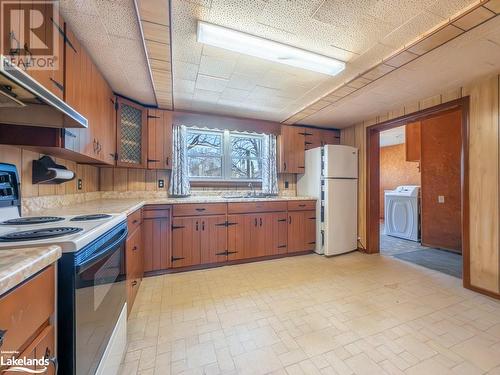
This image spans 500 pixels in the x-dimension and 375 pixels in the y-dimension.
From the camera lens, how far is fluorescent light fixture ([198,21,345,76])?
1.57 meters

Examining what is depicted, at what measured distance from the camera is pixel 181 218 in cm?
274

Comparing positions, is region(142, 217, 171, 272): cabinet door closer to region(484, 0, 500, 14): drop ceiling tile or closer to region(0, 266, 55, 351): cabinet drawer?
region(0, 266, 55, 351): cabinet drawer

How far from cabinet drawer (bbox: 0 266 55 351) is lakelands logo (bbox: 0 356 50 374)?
0.03m

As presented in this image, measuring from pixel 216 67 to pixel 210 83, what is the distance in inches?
13.3

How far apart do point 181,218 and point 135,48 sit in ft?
5.91

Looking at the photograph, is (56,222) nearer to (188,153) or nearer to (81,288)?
(81,288)

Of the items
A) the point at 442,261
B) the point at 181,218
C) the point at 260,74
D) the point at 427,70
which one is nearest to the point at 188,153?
the point at 181,218

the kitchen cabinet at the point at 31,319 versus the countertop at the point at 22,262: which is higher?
the countertop at the point at 22,262

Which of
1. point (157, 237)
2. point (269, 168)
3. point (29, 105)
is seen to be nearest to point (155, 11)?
point (29, 105)

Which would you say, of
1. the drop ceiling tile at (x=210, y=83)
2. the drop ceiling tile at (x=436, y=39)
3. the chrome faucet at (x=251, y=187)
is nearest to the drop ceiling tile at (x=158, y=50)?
the drop ceiling tile at (x=210, y=83)

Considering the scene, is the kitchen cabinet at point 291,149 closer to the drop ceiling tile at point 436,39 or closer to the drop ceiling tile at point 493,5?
the drop ceiling tile at point 436,39

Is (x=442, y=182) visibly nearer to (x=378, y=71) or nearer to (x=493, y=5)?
(x=378, y=71)

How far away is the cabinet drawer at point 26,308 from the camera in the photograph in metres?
0.52

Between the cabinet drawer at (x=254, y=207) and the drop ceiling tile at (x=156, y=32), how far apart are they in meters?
1.93
